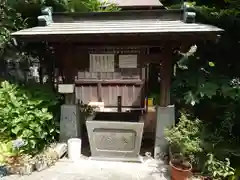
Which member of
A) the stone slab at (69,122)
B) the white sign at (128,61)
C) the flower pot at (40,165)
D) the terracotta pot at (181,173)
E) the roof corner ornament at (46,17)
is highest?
the roof corner ornament at (46,17)

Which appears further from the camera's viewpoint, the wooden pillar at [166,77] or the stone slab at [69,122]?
the stone slab at [69,122]

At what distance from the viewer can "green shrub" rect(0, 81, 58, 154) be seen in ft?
14.6

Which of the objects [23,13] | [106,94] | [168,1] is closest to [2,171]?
[23,13]

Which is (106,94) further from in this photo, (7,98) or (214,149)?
(214,149)

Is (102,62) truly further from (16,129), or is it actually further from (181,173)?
(181,173)

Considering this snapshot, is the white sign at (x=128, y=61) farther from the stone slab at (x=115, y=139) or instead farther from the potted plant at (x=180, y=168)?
the potted plant at (x=180, y=168)

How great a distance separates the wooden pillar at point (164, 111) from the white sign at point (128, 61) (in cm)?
52

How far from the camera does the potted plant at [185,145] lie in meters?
3.96

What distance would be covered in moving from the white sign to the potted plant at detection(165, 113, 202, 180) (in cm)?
131

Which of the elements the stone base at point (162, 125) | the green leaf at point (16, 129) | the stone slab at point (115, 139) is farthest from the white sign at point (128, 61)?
the green leaf at point (16, 129)

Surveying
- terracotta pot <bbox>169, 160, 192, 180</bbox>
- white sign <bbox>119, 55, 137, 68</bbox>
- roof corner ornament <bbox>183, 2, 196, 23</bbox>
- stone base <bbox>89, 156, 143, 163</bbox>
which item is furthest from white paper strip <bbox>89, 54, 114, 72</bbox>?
terracotta pot <bbox>169, 160, 192, 180</bbox>

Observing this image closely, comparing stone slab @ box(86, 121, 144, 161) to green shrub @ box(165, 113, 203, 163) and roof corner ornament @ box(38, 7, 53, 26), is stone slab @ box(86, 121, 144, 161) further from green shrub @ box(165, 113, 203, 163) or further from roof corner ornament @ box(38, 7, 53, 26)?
roof corner ornament @ box(38, 7, 53, 26)

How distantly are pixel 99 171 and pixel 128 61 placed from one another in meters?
2.08

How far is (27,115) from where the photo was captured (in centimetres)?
451
